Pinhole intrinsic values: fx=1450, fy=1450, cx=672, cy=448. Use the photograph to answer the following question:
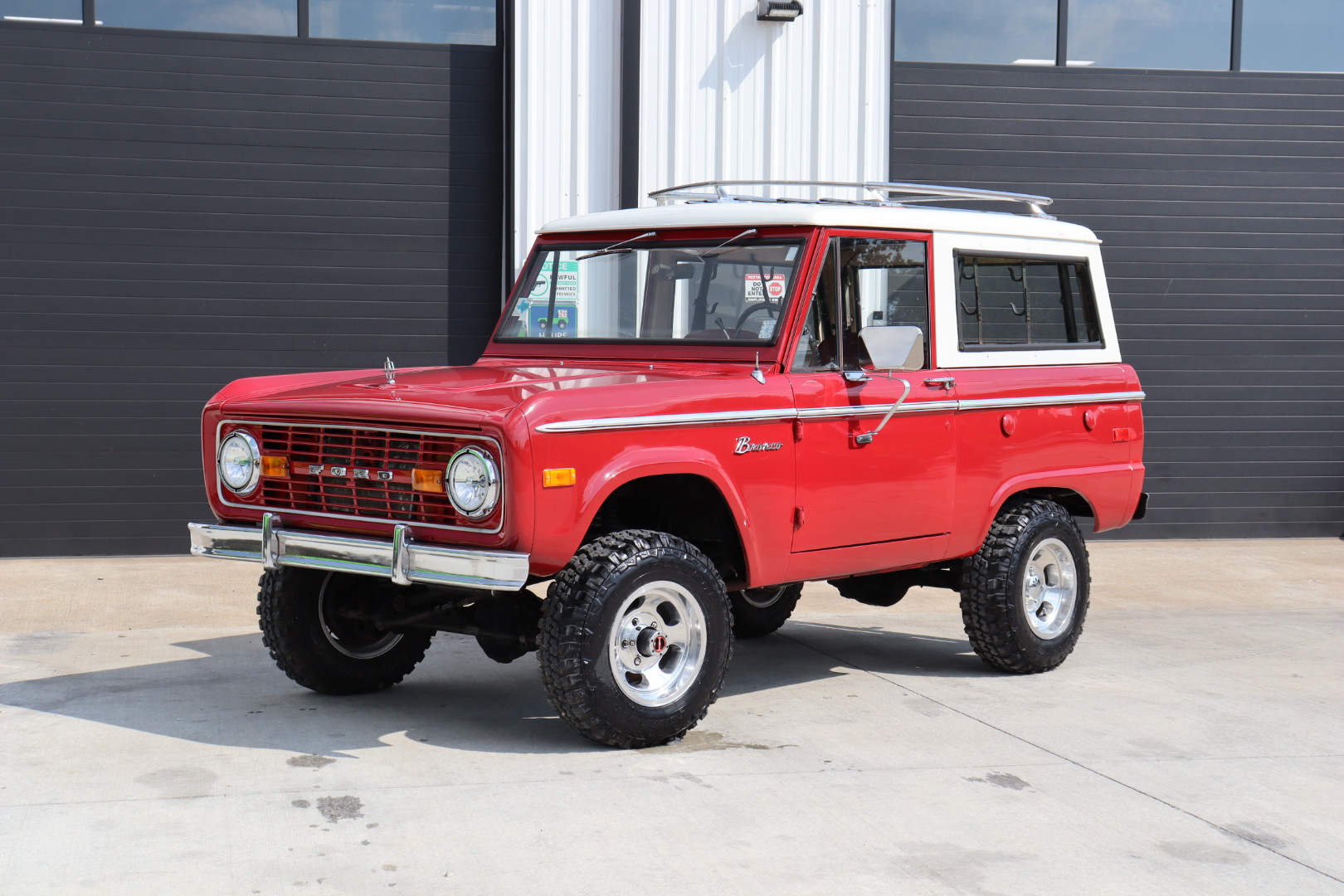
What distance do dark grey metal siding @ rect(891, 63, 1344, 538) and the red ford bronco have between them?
4.53 meters

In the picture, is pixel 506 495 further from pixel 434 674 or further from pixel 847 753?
pixel 434 674

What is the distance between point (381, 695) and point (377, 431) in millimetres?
1536

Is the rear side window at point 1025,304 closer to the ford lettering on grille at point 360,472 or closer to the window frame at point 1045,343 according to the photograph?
the window frame at point 1045,343

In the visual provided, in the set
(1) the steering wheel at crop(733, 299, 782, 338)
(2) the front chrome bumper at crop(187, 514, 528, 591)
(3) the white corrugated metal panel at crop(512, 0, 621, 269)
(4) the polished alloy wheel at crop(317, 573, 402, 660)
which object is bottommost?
(4) the polished alloy wheel at crop(317, 573, 402, 660)

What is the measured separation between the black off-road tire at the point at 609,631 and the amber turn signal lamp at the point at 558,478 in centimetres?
33

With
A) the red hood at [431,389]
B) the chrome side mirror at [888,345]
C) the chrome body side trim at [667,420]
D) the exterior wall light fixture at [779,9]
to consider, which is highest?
the exterior wall light fixture at [779,9]

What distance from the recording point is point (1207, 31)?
11.7 m

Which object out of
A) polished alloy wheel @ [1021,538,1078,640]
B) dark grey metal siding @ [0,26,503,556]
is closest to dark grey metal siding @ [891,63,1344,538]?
dark grey metal siding @ [0,26,503,556]

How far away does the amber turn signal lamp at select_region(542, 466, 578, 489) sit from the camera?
4895 millimetres

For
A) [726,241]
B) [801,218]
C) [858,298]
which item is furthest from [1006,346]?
[726,241]

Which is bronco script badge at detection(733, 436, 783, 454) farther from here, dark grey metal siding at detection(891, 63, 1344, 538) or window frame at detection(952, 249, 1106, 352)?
dark grey metal siding at detection(891, 63, 1344, 538)

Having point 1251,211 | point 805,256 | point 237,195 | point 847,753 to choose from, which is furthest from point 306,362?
point 1251,211

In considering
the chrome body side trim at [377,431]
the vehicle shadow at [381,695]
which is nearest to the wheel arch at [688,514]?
the chrome body side trim at [377,431]

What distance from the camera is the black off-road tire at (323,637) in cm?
592
